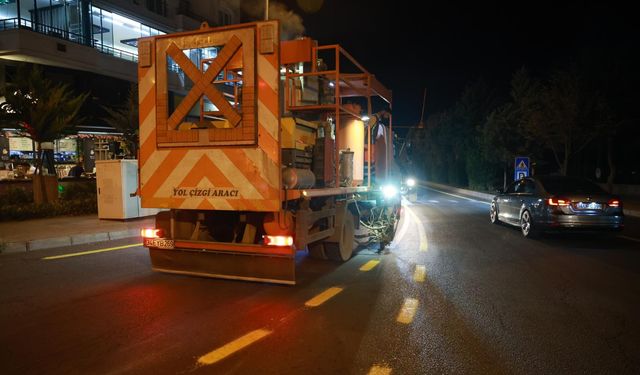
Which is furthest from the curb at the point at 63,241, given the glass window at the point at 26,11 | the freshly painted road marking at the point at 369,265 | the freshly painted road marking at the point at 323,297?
the glass window at the point at 26,11

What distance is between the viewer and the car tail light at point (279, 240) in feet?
19.6

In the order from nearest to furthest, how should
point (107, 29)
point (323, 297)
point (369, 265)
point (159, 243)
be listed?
1. point (323, 297)
2. point (159, 243)
3. point (369, 265)
4. point (107, 29)

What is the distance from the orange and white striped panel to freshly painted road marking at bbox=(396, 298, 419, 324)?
6.48 feet

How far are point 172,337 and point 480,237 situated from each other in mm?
8847

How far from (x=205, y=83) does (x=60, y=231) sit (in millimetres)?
7097

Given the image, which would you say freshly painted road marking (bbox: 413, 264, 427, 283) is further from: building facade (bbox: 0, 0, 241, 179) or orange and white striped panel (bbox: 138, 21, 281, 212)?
building facade (bbox: 0, 0, 241, 179)

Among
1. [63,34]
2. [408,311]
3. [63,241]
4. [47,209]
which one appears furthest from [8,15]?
[408,311]

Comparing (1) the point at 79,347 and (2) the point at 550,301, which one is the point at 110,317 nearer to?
(1) the point at 79,347

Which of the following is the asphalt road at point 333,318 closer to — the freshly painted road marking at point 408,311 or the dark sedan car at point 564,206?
the freshly painted road marking at point 408,311

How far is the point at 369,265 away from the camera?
8.02 meters

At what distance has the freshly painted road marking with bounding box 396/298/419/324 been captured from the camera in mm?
5052

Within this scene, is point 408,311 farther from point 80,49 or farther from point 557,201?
point 80,49

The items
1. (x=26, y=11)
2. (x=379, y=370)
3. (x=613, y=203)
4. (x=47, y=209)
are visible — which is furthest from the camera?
(x=26, y=11)

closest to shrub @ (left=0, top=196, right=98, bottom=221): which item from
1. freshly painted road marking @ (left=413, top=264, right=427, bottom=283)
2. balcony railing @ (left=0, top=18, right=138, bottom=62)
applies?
freshly painted road marking @ (left=413, top=264, right=427, bottom=283)
